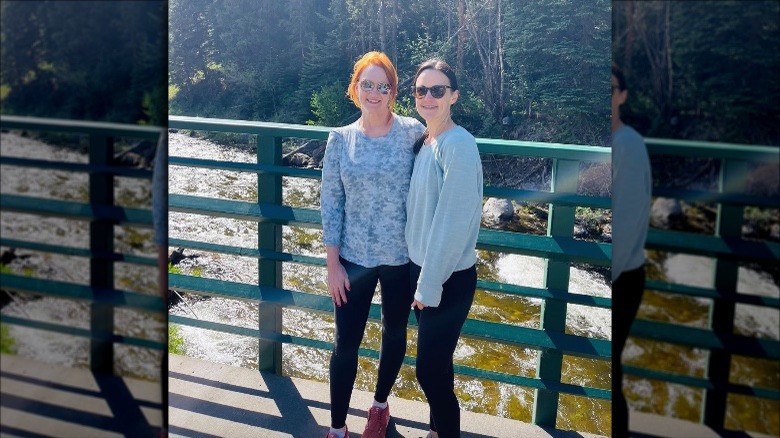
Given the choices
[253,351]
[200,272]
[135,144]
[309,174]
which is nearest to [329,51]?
[200,272]

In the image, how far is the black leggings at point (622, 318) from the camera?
3.94 ft

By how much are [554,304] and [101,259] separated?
2357 millimetres

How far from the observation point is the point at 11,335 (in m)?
1.35

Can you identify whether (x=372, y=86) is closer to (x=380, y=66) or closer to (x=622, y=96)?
(x=380, y=66)

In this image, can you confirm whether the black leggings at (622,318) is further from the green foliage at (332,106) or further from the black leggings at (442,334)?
the green foliage at (332,106)

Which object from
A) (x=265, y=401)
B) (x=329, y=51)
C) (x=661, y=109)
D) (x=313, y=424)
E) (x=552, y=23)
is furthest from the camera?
(x=329, y=51)

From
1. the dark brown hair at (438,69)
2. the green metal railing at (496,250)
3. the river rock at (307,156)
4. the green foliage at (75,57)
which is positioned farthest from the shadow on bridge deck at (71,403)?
the river rock at (307,156)

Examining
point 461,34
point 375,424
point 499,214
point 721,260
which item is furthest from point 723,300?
point 461,34

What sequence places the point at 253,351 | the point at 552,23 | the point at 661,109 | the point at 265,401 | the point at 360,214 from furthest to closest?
the point at 552,23, the point at 253,351, the point at 265,401, the point at 360,214, the point at 661,109

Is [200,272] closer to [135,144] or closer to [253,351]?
[253,351]

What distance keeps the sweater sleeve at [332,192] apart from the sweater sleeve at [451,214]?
45 centimetres

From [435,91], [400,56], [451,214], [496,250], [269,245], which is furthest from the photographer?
[400,56]

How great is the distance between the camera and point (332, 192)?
2688mm

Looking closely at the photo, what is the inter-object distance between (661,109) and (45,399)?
116cm
